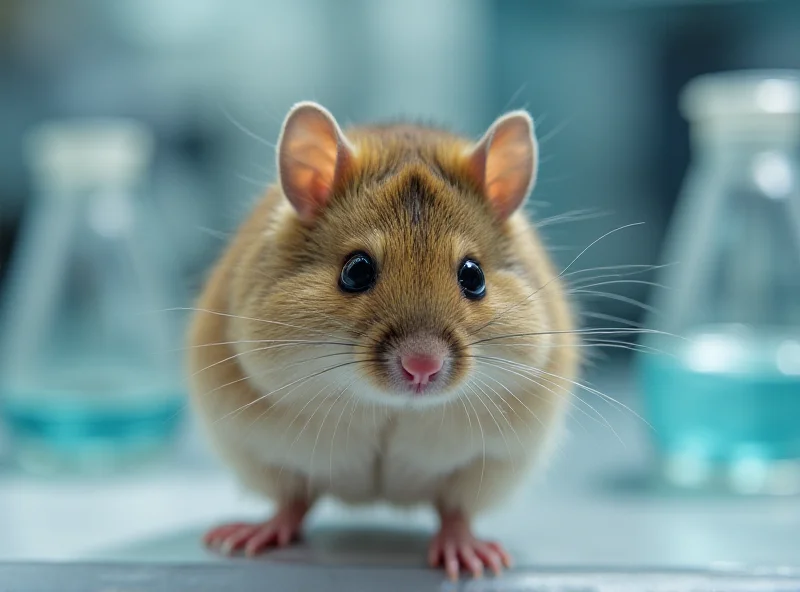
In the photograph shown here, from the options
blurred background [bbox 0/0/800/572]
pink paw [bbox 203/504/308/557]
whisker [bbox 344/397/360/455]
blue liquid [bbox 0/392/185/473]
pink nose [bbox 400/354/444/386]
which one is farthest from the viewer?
blurred background [bbox 0/0/800/572]

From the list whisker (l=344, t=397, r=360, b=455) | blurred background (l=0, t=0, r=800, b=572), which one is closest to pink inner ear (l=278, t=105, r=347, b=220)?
whisker (l=344, t=397, r=360, b=455)

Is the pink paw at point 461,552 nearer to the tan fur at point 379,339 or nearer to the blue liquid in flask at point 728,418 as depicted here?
the tan fur at point 379,339

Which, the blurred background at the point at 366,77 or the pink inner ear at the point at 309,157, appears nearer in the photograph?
the pink inner ear at the point at 309,157

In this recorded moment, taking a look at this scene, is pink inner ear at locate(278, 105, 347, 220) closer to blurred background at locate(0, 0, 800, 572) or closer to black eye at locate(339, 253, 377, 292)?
black eye at locate(339, 253, 377, 292)

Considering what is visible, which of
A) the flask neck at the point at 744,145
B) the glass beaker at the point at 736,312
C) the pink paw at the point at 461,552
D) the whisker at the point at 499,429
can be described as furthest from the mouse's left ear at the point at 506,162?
the flask neck at the point at 744,145

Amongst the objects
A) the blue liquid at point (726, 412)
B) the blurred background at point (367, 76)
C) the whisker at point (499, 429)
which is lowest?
the blue liquid at point (726, 412)

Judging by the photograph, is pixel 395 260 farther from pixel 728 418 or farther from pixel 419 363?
pixel 728 418

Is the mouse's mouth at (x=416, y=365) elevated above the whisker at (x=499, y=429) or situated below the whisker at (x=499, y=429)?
above

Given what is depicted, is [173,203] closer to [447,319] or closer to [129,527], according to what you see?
[129,527]
